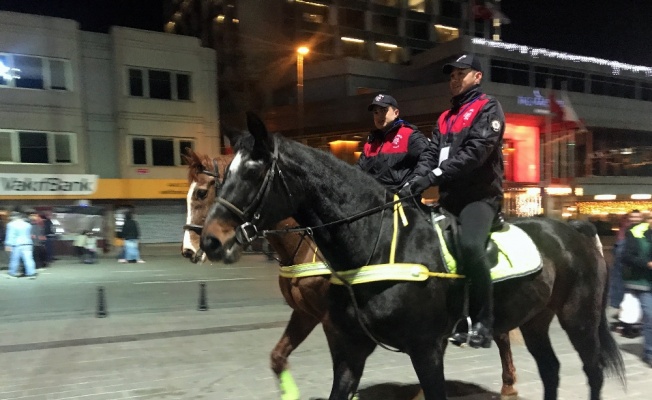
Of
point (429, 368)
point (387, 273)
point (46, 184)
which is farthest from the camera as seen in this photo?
point (46, 184)

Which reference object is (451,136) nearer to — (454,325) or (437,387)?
(454,325)

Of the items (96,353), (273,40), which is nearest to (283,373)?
(96,353)

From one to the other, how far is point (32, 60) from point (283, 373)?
27208 millimetres

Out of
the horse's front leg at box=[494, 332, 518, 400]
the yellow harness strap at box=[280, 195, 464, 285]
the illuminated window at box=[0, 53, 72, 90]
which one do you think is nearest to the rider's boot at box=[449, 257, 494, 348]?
the yellow harness strap at box=[280, 195, 464, 285]

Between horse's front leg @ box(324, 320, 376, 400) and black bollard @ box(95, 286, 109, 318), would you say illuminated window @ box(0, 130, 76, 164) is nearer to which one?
black bollard @ box(95, 286, 109, 318)

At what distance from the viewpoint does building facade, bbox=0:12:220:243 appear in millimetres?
26016

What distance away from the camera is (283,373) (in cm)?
517

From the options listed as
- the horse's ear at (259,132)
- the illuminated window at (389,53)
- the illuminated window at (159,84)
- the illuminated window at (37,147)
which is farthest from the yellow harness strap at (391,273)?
the illuminated window at (389,53)

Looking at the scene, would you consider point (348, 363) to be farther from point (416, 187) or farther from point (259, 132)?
point (259, 132)

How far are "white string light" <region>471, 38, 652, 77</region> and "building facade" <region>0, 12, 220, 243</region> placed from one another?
21051mm

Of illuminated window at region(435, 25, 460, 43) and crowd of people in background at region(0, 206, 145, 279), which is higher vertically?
illuminated window at region(435, 25, 460, 43)

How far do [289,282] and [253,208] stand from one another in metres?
1.93

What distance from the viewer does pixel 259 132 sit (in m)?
3.17

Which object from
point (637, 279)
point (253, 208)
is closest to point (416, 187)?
point (253, 208)
